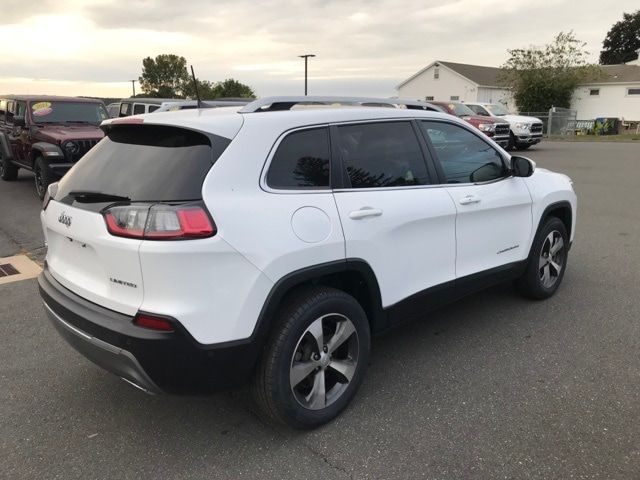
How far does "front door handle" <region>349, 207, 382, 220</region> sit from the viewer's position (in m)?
2.92

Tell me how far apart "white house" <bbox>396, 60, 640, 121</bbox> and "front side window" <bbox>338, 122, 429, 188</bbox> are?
4333 cm

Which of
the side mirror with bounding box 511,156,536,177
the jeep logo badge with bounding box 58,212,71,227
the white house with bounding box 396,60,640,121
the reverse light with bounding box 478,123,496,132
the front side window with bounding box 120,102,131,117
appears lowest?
the jeep logo badge with bounding box 58,212,71,227

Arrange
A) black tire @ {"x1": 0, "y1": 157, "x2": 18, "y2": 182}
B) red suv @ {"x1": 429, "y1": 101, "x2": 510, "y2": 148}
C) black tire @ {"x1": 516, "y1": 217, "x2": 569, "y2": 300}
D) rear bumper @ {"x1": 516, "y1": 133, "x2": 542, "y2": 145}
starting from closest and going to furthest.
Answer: black tire @ {"x1": 516, "y1": 217, "x2": 569, "y2": 300} → black tire @ {"x1": 0, "y1": 157, "x2": 18, "y2": 182} → red suv @ {"x1": 429, "y1": 101, "x2": 510, "y2": 148} → rear bumper @ {"x1": 516, "y1": 133, "x2": 542, "y2": 145}

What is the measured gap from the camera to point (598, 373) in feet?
11.4

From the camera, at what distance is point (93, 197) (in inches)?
109

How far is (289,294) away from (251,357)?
0.38 metres

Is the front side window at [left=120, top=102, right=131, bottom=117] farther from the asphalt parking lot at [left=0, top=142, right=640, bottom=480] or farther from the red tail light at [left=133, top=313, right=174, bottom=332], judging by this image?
the red tail light at [left=133, top=313, right=174, bottom=332]

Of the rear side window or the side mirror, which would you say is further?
the side mirror

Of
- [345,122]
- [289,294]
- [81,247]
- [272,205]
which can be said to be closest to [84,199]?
[81,247]

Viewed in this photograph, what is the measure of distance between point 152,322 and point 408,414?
1561 millimetres

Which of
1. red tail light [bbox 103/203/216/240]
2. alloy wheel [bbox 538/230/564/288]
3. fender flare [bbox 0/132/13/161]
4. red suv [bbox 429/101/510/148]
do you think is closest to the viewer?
red tail light [bbox 103/203/216/240]

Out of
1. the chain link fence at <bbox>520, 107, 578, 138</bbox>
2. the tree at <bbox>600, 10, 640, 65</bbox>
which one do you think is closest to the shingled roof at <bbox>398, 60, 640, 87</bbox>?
the chain link fence at <bbox>520, 107, 578, 138</bbox>

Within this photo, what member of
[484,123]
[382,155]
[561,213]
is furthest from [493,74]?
[382,155]

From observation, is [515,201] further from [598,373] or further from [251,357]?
[251,357]
